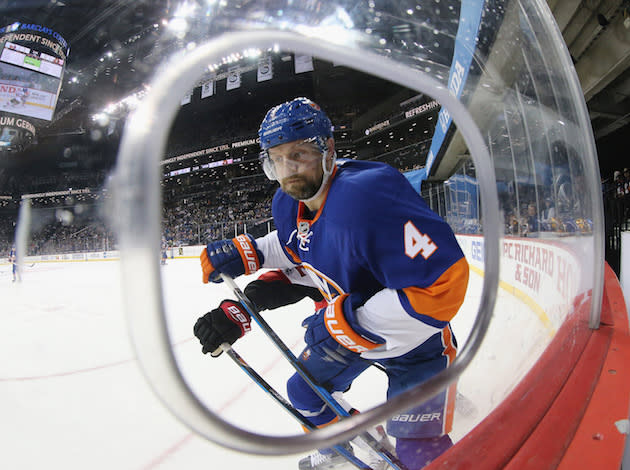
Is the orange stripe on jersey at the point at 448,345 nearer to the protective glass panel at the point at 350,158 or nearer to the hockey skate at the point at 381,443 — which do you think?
the protective glass panel at the point at 350,158

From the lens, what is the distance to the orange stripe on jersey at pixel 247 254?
3.45 feet

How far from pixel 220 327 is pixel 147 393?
97 cm

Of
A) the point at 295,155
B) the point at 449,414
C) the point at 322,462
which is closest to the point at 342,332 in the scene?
the point at 449,414

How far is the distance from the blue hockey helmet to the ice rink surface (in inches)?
17.3

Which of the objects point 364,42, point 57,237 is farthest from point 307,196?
point 57,237

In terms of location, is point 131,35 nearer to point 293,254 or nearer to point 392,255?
point 293,254

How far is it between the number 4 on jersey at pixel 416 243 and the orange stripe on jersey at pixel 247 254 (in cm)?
57

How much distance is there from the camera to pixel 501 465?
0.39 meters

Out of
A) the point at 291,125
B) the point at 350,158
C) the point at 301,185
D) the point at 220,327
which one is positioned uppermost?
the point at 350,158

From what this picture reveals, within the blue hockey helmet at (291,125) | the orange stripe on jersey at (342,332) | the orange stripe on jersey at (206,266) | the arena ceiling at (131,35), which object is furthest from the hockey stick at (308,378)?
the arena ceiling at (131,35)

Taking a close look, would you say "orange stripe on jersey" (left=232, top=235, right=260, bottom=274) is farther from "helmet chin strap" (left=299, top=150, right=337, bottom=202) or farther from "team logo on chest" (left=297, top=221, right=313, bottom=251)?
"helmet chin strap" (left=299, top=150, right=337, bottom=202)

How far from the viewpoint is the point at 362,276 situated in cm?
82

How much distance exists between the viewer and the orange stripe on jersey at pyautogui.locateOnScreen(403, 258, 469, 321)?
0.61m

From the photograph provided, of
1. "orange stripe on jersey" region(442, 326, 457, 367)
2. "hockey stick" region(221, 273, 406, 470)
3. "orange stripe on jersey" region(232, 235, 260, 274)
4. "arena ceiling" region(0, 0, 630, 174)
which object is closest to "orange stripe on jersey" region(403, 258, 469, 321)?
"orange stripe on jersey" region(442, 326, 457, 367)
